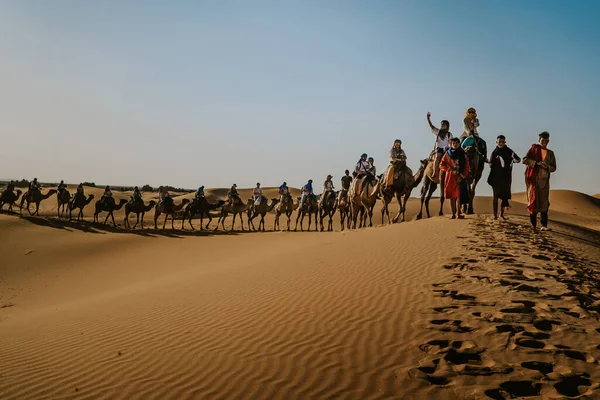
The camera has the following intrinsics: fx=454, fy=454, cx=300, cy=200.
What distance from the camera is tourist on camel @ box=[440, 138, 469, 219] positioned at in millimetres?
13570

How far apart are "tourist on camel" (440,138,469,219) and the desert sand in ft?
8.52

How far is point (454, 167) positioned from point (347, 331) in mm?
9339

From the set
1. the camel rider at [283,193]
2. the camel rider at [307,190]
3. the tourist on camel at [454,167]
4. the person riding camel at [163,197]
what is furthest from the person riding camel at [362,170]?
the person riding camel at [163,197]

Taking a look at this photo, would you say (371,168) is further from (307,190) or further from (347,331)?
(347,331)

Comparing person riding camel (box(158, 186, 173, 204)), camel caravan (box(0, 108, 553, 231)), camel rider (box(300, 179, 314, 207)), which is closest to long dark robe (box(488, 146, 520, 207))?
camel caravan (box(0, 108, 553, 231))

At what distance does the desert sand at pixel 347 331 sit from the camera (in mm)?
4316

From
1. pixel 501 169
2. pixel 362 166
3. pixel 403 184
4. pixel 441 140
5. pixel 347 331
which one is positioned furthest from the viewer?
pixel 362 166

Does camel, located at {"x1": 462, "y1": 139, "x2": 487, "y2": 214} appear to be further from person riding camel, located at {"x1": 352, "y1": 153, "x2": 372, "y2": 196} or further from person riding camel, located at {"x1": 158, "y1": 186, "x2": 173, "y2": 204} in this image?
person riding camel, located at {"x1": 158, "y1": 186, "x2": 173, "y2": 204}

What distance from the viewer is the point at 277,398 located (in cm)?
405

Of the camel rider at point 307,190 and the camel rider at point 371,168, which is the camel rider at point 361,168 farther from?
the camel rider at point 307,190

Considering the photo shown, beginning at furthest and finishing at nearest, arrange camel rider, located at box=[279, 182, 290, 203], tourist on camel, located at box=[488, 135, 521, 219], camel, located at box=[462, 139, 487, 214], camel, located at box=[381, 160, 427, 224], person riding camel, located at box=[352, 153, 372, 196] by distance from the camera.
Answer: camel rider, located at box=[279, 182, 290, 203] < person riding camel, located at box=[352, 153, 372, 196] < camel, located at box=[381, 160, 427, 224] < camel, located at box=[462, 139, 487, 214] < tourist on camel, located at box=[488, 135, 521, 219]

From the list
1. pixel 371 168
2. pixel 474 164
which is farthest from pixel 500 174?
pixel 371 168

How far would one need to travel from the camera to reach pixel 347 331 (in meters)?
5.54

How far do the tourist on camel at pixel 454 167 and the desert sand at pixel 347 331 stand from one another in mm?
2597
